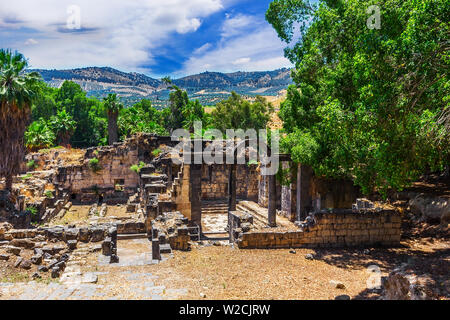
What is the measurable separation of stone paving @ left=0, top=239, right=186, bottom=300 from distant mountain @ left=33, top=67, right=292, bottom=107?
135m

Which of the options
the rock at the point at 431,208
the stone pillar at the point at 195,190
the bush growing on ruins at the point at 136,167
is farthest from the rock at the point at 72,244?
the bush growing on ruins at the point at 136,167

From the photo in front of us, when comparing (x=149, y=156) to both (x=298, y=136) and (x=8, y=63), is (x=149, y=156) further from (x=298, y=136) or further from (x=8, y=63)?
(x=298, y=136)

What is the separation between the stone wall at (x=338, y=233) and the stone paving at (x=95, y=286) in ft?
11.6

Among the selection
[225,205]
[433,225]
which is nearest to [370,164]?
[433,225]

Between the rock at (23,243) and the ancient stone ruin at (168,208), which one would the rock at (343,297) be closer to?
the ancient stone ruin at (168,208)

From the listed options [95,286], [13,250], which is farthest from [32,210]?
[95,286]

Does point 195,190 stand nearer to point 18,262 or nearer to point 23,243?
point 23,243

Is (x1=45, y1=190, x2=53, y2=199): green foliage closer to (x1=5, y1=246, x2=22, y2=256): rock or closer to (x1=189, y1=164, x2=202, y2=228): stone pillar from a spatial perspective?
(x1=189, y1=164, x2=202, y2=228): stone pillar

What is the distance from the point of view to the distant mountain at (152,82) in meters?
152

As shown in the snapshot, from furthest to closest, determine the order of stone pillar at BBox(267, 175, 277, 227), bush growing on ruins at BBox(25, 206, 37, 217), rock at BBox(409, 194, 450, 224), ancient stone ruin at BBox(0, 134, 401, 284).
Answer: bush growing on ruins at BBox(25, 206, 37, 217) < stone pillar at BBox(267, 175, 277, 227) < rock at BBox(409, 194, 450, 224) < ancient stone ruin at BBox(0, 134, 401, 284)

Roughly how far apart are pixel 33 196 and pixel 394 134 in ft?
76.4

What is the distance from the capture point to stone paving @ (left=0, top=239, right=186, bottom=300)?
823 cm

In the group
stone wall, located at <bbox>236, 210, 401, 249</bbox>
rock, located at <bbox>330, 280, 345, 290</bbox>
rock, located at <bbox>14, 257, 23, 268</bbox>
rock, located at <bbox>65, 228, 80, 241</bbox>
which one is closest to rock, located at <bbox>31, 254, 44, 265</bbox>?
rock, located at <bbox>14, 257, 23, 268</bbox>

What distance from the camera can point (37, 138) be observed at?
41469 millimetres
